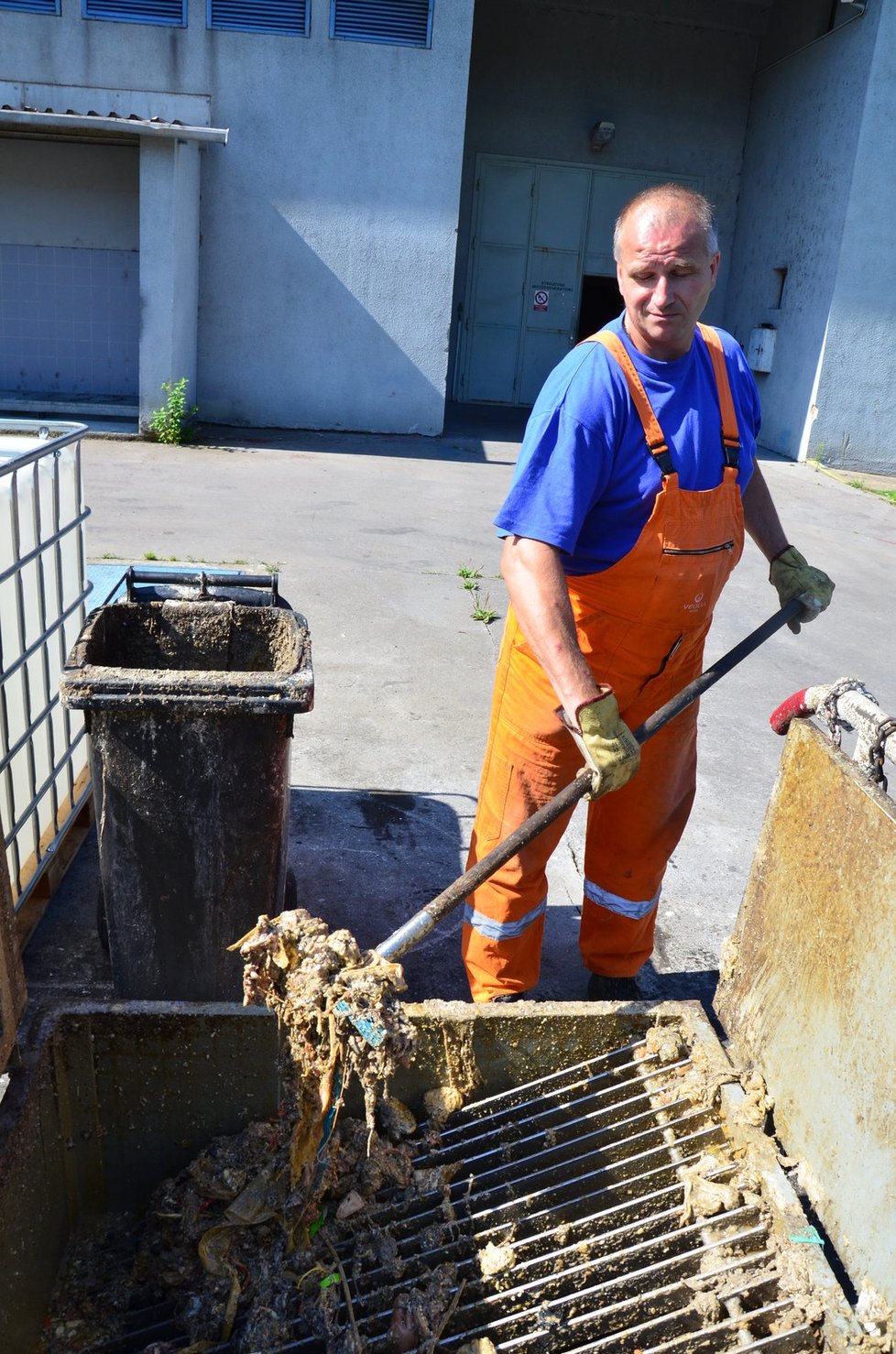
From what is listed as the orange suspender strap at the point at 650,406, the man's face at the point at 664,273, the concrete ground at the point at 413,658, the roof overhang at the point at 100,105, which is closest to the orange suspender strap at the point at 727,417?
the orange suspender strap at the point at 650,406

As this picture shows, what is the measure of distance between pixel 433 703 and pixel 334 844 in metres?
1.27

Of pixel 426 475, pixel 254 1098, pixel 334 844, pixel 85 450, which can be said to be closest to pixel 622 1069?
pixel 254 1098

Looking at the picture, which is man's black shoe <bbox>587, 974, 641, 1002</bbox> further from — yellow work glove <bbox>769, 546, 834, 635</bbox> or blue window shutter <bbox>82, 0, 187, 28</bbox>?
blue window shutter <bbox>82, 0, 187, 28</bbox>

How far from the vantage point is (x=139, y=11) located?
10.3m

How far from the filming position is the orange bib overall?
2342 millimetres

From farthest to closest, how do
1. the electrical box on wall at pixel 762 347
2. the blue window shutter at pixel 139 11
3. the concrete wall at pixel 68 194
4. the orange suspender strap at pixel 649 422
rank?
the electrical box on wall at pixel 762 347 < the concrete wall at pixel 68 194 < the blue window shutter at pixel 139 11 < the orange suspender strap at pixel 649 422

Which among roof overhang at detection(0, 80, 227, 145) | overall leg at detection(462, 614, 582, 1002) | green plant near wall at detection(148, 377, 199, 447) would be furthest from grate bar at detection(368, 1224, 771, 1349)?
roof overhang at detection(0, 80, 227, 145)

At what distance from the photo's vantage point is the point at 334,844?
3.53m

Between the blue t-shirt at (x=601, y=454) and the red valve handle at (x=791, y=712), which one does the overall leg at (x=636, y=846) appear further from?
the blue t-shirt at (x=601, y=454)

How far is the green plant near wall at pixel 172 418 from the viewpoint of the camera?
408 inches

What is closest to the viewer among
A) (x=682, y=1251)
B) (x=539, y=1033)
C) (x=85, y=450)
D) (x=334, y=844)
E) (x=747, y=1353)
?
(x=747, y=1353)

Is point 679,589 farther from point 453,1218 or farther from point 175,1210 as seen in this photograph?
point 175,1210

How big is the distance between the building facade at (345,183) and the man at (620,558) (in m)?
8.57

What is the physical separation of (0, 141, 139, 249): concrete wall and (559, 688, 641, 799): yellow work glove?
426 inches
